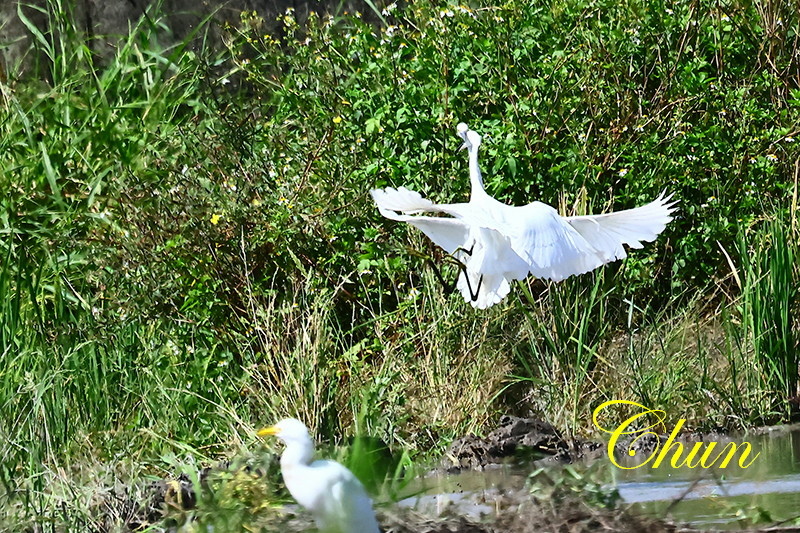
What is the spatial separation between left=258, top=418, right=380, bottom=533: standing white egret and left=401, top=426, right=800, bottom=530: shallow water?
1.65ft

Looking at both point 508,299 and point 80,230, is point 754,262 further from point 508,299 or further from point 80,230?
point 80,230

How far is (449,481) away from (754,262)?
2.02 m

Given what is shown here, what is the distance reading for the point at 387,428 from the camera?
592 cm

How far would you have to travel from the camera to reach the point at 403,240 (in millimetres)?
6992

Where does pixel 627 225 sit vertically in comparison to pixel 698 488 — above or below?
above

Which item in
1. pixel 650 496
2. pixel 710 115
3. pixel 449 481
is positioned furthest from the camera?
pixel 710 115

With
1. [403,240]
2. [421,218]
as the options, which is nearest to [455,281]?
[403,240]

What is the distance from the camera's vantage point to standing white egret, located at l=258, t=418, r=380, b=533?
130 inches

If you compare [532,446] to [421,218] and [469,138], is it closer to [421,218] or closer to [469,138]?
[421,218]

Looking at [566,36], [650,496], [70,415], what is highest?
[566,36]

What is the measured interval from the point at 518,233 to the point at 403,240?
4.78 ft

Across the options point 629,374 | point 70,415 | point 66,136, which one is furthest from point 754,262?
point 66,136

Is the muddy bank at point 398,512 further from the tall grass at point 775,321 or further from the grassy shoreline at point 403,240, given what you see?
the tall grass at point 775,321

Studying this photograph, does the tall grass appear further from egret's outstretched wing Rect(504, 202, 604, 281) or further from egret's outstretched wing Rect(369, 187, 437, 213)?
egret's outstretched wing Rect(369, 187, 437, 213)
